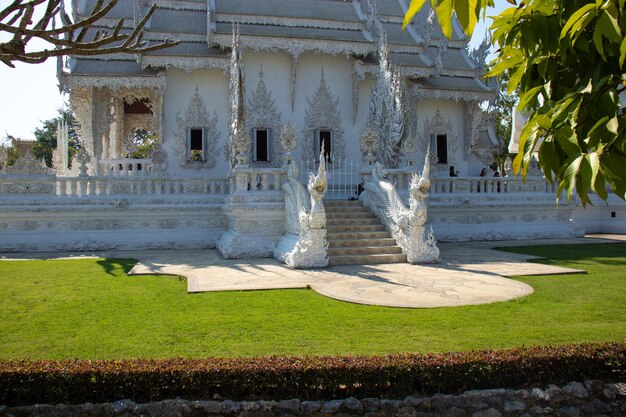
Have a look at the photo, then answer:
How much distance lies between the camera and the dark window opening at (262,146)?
1527cm

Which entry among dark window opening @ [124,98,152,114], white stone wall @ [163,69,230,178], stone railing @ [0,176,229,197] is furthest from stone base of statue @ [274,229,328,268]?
dark window opening @ [124,98,152,114]

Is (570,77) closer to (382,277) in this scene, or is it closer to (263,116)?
(382,277)

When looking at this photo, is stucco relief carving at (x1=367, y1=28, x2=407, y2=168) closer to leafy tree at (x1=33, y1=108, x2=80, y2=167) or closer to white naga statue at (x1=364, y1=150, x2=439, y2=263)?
white naga statue at (x1=364, y1=150, x2=439, y2=263)

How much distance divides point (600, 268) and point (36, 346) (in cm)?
821

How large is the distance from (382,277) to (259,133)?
804cm

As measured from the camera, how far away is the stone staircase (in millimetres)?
9930

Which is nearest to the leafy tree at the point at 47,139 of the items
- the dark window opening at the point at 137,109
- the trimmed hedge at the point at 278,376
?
the dark window opening at the point at 137,109

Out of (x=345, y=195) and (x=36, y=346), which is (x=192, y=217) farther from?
(x=36, y=346)

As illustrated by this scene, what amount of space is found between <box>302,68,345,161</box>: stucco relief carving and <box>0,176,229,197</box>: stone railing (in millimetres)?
3602

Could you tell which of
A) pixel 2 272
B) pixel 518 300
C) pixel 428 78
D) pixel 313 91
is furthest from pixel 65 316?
pixel 428 78

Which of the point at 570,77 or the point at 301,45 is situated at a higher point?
the point at 301,45

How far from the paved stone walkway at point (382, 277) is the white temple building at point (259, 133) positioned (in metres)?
1.34

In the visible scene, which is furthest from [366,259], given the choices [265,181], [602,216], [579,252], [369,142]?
[602,216]

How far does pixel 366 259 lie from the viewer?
32.5 feet
